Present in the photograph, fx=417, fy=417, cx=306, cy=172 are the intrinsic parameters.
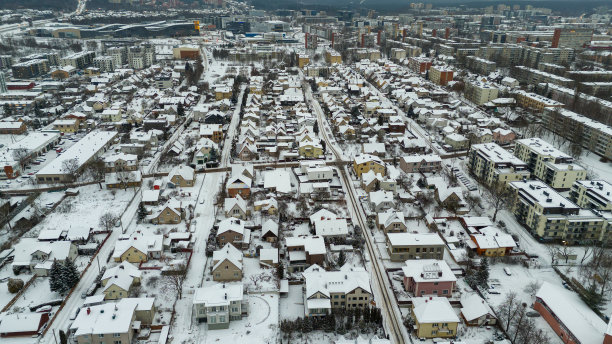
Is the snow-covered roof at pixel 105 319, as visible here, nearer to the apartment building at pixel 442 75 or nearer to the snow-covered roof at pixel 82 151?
the snow-covered roof at pixel 82 151

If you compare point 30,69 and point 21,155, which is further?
point 30,69

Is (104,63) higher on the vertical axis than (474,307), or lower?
higher

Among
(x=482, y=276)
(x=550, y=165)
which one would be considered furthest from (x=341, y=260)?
(x=550, y=165)

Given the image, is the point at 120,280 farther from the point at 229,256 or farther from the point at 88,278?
the point at 229,256

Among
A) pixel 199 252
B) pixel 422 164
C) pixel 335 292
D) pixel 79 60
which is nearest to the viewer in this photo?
pixel 335 292

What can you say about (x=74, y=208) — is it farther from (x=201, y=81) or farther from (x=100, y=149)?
(x=201, y=81)

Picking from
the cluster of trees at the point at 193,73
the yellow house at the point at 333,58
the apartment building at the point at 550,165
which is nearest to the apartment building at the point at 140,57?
the cluster of trees at the point at 193,73
